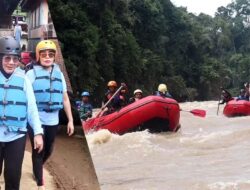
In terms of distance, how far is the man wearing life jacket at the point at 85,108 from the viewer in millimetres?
611

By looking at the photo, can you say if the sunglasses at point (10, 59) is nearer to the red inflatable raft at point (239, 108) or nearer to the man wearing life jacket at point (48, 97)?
the man wearing life jacket at point (48, 97)

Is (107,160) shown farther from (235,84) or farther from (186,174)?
(186,174)

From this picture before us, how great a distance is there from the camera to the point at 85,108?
667 mm

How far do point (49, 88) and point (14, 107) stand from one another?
0.06 metres

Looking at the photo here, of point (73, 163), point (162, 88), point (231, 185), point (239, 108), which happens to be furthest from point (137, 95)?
point (239, 108)

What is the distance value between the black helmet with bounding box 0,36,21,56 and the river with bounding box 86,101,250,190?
226mm

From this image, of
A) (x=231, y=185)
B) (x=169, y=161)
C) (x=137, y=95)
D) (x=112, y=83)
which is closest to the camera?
(x=112, y=83)

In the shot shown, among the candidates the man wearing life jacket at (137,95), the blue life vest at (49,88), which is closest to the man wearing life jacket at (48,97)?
the blue life vest at (49,88)

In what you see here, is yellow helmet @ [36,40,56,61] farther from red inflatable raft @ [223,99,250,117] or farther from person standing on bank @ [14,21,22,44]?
red inflatable raft @ [223,99,250,117]

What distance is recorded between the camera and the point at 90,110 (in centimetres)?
66

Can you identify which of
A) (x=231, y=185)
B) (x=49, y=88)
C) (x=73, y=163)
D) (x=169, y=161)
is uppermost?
(x=49, y=88)

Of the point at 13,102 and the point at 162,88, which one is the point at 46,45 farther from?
the point at 162,88

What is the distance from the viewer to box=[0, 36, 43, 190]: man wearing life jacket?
65 centimetres

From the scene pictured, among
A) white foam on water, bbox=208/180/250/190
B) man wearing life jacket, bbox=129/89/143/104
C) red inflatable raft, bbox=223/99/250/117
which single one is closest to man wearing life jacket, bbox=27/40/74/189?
man wearing life jacket, bbox=129/89/143/104
